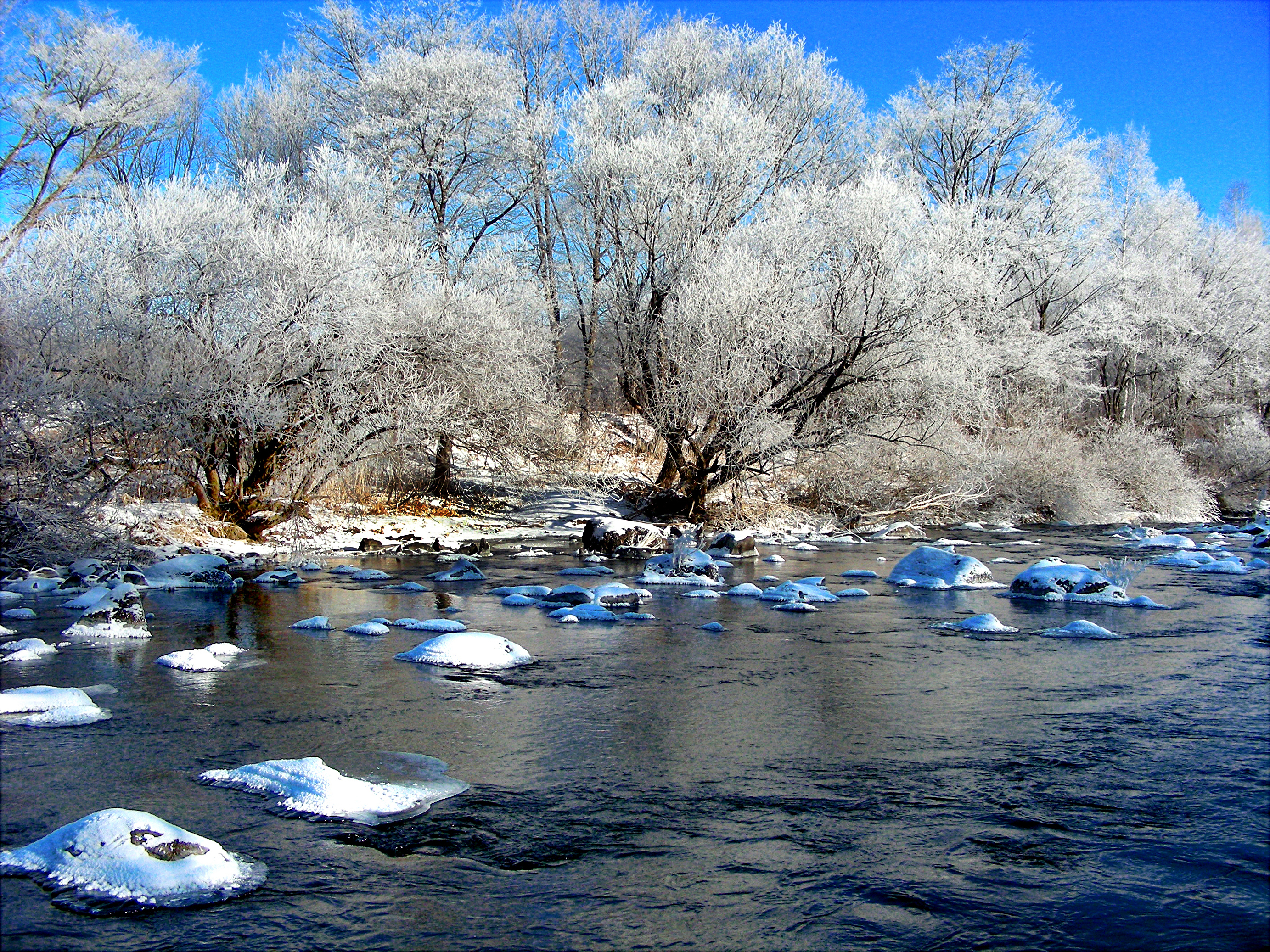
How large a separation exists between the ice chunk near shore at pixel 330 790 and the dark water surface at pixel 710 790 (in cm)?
10

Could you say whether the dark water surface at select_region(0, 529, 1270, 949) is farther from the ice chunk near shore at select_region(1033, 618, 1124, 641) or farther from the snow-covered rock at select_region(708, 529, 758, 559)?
the snow-covered rock at select_region(708, 529, 758, 559)

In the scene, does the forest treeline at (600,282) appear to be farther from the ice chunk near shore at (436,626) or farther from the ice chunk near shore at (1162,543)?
the ice chunk near shore at (436,626)

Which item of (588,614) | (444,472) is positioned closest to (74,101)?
(444,472)

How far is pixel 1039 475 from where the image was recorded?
20.7 m

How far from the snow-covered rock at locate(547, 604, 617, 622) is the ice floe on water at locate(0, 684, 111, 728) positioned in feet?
14.3

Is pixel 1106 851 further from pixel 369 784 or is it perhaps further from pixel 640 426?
pixel 640 426

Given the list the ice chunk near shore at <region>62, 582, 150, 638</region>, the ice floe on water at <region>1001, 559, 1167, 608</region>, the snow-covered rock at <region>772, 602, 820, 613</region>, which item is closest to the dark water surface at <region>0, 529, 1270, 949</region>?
the ice chunk near shore at <region>62, 582, 150, 638</region>

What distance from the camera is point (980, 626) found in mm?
8453

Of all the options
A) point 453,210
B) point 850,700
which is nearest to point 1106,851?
point 850,700

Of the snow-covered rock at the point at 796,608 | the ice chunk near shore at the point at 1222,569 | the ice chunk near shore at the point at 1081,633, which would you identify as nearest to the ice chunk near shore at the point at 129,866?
the snow-covered rock at the point at 796,608

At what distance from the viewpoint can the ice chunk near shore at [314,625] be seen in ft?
27.1

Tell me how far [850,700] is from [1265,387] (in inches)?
1041

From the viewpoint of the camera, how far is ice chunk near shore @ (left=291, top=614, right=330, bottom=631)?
8.27 m

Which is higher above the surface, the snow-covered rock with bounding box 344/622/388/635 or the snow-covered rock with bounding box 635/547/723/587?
the snow-covered rock with bounding box 635/547/723/587
